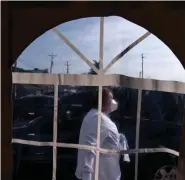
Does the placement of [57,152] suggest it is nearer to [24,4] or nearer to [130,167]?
[130,167]

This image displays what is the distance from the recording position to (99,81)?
179 cm

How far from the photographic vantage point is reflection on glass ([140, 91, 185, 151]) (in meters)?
1.79

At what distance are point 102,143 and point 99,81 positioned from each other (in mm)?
339

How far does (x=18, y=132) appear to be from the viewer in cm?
186

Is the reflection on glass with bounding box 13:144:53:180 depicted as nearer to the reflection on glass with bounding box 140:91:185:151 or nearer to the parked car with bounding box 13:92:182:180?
the parked car with bounding box 13:92:182:180

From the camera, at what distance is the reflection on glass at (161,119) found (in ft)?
5.89

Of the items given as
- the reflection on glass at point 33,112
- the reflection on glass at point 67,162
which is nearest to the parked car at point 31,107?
the reflection on glass at point 33,112

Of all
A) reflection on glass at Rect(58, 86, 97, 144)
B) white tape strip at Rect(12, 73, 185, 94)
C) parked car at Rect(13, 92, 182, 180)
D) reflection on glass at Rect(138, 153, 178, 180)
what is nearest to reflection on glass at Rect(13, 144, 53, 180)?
parked car at Rect(13, 92, 182, 180)

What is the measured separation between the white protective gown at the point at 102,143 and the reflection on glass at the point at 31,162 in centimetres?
18

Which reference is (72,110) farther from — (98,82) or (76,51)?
(76,51)

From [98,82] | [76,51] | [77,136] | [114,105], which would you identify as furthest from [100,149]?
[76,51]

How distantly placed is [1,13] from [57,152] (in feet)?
2.60

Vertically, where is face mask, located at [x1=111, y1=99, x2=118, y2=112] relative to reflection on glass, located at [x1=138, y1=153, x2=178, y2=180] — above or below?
above

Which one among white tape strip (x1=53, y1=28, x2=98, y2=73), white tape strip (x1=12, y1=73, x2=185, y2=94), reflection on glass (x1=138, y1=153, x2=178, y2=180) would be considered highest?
white tape strip (x1=53, y1=28, x2=98, y2=73)
